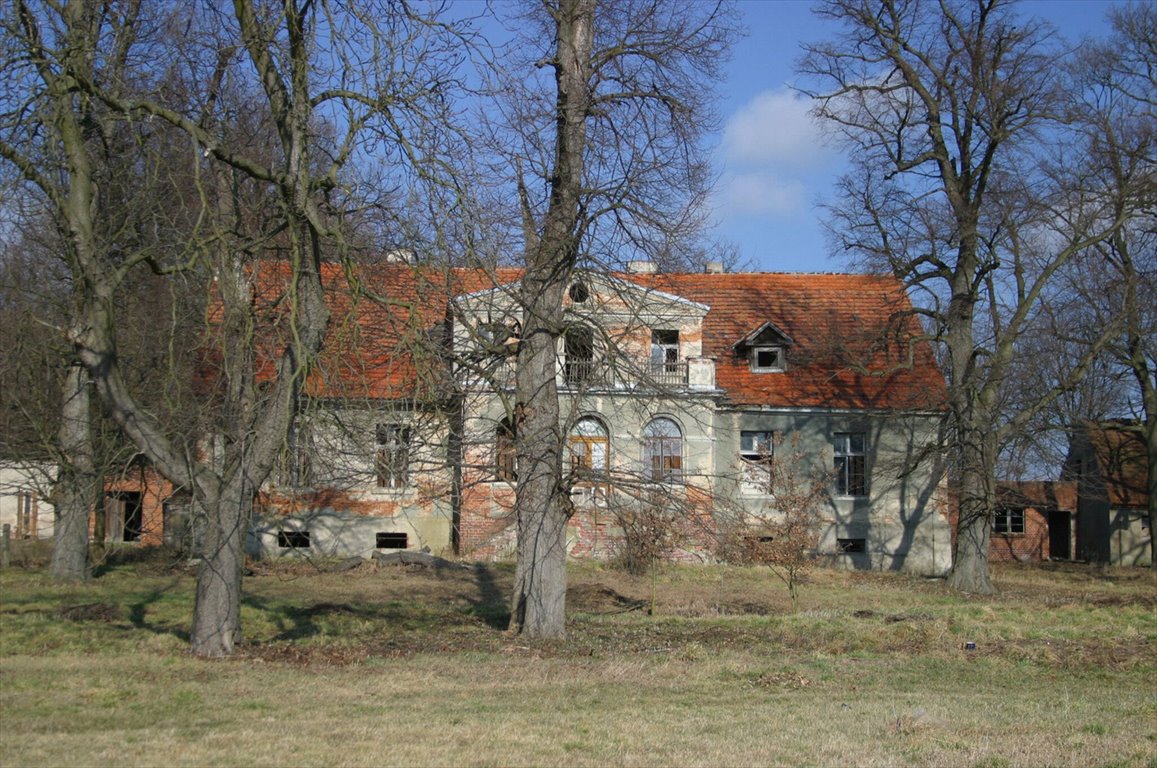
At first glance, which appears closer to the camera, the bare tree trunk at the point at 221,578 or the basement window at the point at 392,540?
the bare tree trunk at the point at 221,578

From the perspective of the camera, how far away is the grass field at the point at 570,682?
827cm

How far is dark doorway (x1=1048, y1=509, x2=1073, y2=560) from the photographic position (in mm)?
45781

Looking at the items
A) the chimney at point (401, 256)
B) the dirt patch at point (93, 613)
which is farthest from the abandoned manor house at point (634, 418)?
the dirt patch at point (93, 613)

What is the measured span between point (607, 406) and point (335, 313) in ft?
53.1

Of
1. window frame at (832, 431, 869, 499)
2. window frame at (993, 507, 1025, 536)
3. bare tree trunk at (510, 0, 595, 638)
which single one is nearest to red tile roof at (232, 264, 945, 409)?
window frame at (832, 431, 869, 499)

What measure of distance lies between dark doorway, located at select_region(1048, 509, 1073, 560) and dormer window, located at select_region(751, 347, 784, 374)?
18614 mm

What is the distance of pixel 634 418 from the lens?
88.6ft

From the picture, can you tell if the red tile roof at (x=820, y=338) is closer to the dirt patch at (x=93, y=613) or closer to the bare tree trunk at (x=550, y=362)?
the bare tree trunk at (x=550, y=362)

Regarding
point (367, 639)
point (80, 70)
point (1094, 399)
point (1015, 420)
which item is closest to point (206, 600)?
point (367, 639)

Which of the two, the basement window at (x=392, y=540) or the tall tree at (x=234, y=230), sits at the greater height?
the tall tree at (x=234, y=230)

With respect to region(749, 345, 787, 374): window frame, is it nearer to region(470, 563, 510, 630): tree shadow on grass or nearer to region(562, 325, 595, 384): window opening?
region(470, 563, 510, 630): tree shadow on grass

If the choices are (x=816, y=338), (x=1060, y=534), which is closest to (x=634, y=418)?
(x=816, y=338)

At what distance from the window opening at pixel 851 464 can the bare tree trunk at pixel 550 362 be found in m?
19.0

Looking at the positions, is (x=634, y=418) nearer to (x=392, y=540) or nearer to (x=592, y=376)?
(x=392, y=540)
